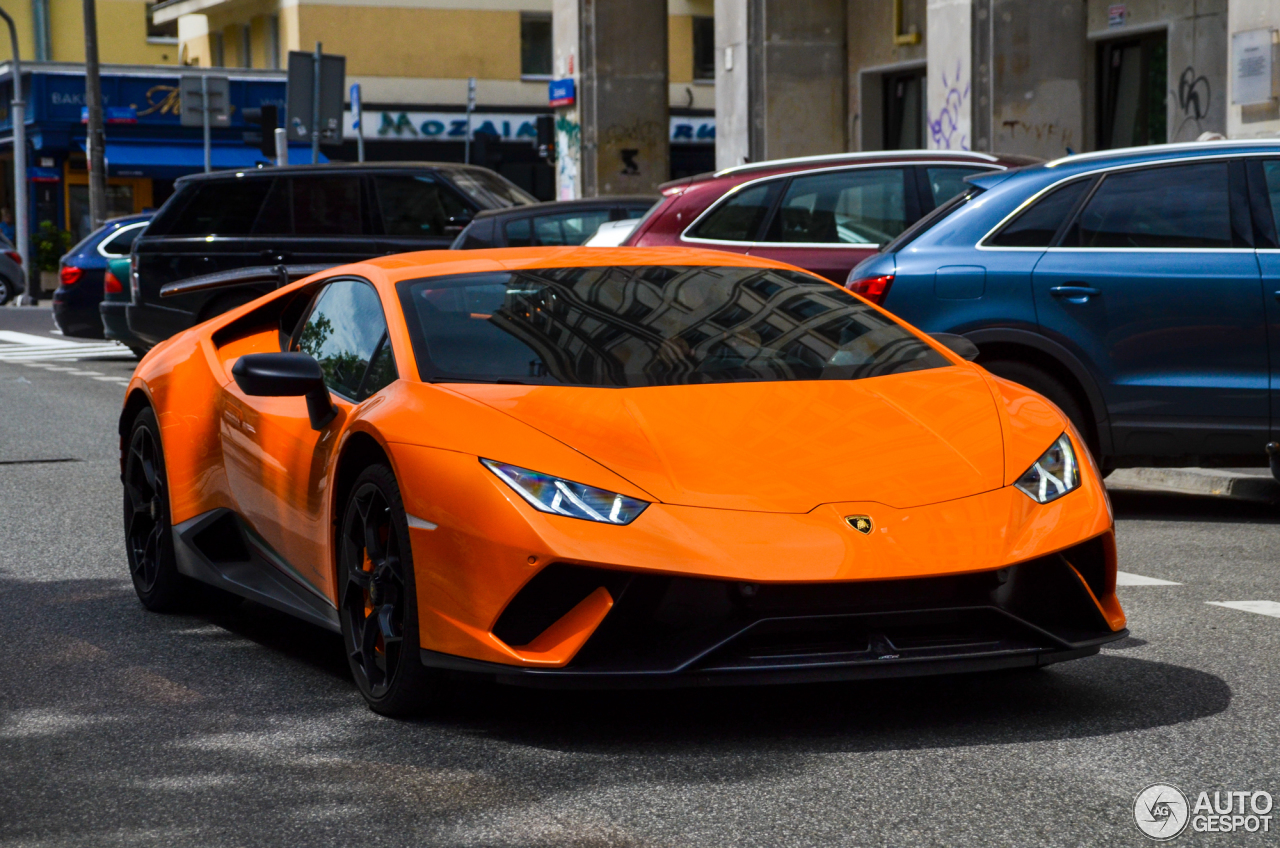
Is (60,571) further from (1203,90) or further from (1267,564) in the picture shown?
(1203,90)

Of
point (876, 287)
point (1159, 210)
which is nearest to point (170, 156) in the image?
point (876, 287)

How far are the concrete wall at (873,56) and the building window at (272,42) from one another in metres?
25.5

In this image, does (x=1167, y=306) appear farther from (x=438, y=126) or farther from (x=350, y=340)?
(x=438, y=126)

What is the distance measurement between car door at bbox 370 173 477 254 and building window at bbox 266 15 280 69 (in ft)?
111

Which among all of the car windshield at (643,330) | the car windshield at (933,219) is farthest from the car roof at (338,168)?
the car windshield at (643,330)

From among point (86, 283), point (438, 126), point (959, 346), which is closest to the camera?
point (959, 346)

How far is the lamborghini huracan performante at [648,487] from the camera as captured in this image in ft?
14.0

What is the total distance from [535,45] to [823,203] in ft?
126

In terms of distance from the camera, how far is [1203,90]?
64.1 feet

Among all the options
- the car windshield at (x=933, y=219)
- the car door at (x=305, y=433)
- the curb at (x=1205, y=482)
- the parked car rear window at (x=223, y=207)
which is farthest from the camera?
the parked car rear window at (x=223, y=207)

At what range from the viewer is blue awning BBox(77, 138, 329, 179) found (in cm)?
4506

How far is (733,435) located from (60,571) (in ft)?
11.9

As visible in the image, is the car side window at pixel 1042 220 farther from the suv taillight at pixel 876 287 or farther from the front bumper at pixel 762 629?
the front bumper at pixel 762 629

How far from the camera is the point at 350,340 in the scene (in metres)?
5.53
